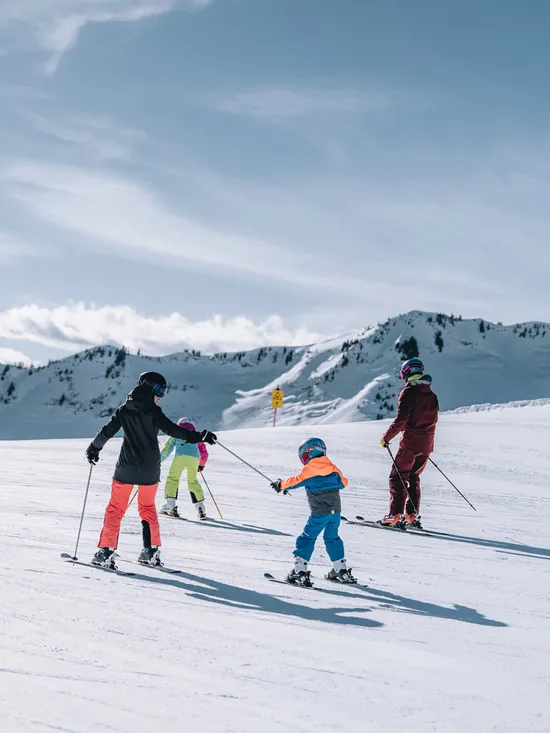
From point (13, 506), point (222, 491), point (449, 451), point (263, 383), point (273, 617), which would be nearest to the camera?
point (273, 617)

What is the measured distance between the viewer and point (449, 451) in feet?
59.6

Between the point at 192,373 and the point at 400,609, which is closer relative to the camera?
the point at 400,609

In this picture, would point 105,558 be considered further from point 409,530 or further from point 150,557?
point 409,530

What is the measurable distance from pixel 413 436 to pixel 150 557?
4587mm

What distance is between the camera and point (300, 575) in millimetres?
5539

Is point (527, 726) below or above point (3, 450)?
above

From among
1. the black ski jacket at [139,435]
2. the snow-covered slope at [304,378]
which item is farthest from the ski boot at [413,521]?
the snow-covered slope at [304,378]

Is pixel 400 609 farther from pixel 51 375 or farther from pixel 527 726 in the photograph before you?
pixel 51 375

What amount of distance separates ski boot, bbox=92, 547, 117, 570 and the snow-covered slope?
6370 cm

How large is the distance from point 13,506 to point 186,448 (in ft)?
8.62

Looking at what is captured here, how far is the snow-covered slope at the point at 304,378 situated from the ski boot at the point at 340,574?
6341cm

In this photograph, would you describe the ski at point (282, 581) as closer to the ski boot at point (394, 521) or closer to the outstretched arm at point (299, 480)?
the outstretched arm at point (299, 480)

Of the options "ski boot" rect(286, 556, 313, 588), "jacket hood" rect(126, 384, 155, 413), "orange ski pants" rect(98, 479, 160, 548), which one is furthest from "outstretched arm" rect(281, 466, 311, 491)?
"jacket hood" rect(126, 384, 155, 413)

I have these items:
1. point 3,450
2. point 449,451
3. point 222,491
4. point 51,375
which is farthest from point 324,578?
point 51,375
